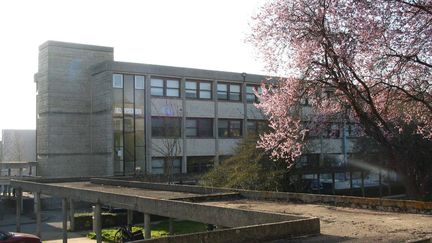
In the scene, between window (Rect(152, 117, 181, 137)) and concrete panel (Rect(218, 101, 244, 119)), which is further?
concrete panel (Rect(218, 101, 244, 119))

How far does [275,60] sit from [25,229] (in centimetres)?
2604

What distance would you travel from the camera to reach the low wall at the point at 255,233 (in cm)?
881

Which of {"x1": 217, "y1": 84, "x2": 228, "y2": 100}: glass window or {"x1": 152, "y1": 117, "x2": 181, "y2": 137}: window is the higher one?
{"x1": 217, "y1": 84, "x2": 228, "y2": 100}: glass window

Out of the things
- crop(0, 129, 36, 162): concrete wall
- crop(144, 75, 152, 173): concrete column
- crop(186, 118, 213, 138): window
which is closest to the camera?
crop(144, 75, 152, 173): concrete column

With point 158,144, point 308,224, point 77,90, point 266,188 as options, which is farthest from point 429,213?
point 77,90

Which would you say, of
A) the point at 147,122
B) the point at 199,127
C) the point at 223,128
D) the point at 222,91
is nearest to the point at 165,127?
the point at 147,122

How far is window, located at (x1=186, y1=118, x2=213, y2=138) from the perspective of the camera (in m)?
50.9

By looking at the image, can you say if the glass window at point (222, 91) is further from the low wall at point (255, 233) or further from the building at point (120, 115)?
the low wall at point (255, 233)

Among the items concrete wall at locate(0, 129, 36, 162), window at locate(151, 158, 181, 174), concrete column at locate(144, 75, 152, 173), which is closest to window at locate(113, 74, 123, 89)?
concrete column at locate(144, 75, 152, 173)

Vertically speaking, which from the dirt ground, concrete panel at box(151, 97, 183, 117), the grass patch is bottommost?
the grass patch

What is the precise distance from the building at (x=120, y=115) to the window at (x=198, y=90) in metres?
0.10

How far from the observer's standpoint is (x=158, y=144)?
48281 mm

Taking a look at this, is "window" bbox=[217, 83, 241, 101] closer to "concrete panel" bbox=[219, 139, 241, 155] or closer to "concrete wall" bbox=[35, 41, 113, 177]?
"concrete panel" bbox=[219, 139, 241, 155]

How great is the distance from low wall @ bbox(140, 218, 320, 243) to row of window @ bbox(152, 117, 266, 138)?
114 ft
